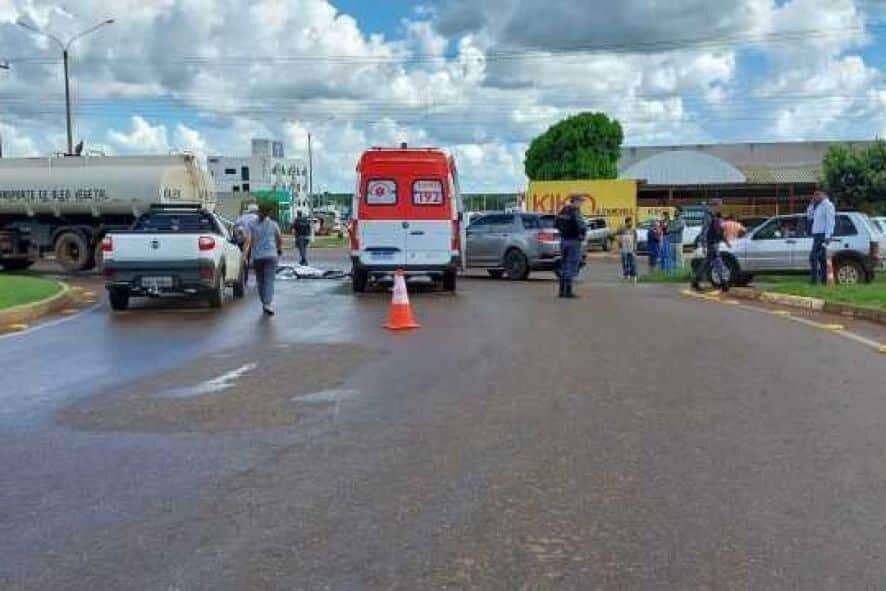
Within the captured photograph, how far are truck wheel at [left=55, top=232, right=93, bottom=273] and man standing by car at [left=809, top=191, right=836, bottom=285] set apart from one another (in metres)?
18.9

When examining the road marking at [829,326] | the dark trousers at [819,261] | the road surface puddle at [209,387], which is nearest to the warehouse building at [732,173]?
the dark trousers at [819,261]

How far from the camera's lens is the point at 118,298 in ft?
56.4

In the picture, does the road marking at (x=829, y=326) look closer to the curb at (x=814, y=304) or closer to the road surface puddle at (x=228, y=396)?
the curb at (x=814, y=304)

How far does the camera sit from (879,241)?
22750 millimetres

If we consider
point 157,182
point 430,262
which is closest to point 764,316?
point 430,262

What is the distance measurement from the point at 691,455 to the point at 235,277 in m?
14.0

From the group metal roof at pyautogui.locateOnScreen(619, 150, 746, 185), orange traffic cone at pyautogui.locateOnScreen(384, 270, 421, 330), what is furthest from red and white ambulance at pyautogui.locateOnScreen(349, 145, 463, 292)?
metal roof at pyautogui.locateOnScreen(619, 150, 746, 185)

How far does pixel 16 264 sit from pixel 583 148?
175 feet

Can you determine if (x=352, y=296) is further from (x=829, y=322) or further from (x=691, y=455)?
(x=691, y=455)

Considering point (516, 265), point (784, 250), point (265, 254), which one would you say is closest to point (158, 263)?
point (265, 254)

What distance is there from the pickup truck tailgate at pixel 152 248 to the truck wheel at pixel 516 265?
11315mm

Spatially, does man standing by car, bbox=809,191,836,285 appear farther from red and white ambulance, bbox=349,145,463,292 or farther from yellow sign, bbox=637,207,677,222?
yellow sign, bbox=637,207,677,222

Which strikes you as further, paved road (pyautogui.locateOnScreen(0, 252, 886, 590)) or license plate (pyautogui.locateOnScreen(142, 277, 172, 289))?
license plate (pyautogui.locateOnScreen(142, 277, 172, 289))

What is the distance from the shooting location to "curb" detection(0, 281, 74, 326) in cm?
1537
